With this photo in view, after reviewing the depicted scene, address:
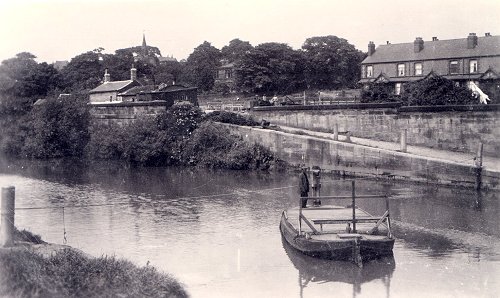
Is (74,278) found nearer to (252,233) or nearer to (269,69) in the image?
(252,233)

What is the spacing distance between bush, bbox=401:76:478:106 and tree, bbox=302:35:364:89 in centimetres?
4184

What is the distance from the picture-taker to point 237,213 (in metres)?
22.0

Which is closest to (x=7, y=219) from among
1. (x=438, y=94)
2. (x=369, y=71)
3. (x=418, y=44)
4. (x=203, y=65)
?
(x=438, y=94)

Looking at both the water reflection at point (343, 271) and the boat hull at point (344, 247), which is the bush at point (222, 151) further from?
the boat hull at point (344, 247)

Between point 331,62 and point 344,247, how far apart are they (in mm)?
66819

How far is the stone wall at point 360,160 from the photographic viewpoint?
25.9 metres

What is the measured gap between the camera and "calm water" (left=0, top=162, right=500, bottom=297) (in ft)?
43.7

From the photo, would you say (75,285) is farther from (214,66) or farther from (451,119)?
(214,66)

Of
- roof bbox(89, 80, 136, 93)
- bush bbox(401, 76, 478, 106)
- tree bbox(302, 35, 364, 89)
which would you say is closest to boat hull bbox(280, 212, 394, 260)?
bush bbox(401, 76, 478, 106)

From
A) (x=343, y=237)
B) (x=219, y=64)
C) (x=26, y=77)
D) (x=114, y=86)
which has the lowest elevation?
(x=343, y=237)

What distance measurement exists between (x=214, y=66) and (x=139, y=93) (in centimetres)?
4153

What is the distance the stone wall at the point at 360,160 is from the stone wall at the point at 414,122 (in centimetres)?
430

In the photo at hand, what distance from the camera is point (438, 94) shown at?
33938 millimetres

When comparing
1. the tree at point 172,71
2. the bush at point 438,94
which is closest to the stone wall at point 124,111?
the bush at point 438,94
